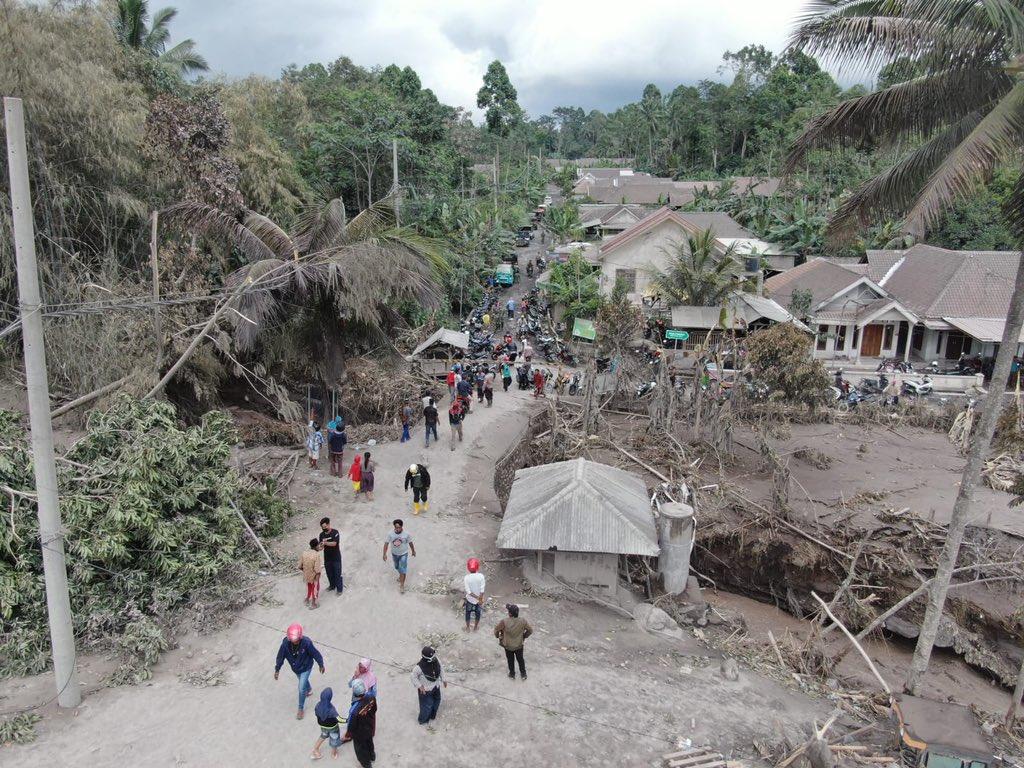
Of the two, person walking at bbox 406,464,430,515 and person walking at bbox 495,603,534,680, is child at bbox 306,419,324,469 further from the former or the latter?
person walking at bbox 495,603,534,680

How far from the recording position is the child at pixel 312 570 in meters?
9.78

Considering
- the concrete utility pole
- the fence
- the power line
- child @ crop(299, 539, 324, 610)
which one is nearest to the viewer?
the concrete utility pole

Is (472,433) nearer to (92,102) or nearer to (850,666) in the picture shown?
(850,666)

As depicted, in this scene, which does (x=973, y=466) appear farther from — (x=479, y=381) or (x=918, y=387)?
(x=918, y=387)

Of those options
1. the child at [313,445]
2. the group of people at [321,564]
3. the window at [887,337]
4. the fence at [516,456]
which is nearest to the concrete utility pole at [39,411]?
the group of people at [321,564]

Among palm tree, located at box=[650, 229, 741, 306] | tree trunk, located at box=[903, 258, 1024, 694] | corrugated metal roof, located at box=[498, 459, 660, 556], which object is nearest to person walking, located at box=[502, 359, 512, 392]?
palm tree, located at box=[650, 229, 741, 306]

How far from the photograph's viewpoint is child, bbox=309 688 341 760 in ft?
22.6

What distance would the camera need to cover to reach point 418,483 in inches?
515

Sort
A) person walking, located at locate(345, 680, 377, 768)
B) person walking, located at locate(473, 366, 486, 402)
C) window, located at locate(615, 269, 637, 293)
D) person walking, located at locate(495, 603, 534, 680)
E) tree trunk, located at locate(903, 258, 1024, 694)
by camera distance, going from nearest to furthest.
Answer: person walking, located at locate(345, 680, 377, 768)
person walking, located at locate(495, 603, 534, 680)
tree trunk, located at locate(903, 258, 1024, 694)
person walking, located at locate(473, 366, 486, 402)
window, located at locate(615, 269, 637, 293)

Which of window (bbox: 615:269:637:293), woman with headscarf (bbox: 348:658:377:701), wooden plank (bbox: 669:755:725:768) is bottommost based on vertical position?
wooden plank (bbox: 669:755:725:768)

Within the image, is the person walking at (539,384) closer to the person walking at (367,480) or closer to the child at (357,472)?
the person walking at (367,480)

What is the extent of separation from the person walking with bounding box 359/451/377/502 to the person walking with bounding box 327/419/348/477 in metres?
0.85

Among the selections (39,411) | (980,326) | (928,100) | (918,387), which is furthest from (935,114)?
(980,326)

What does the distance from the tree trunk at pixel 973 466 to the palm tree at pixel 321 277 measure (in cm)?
1091
